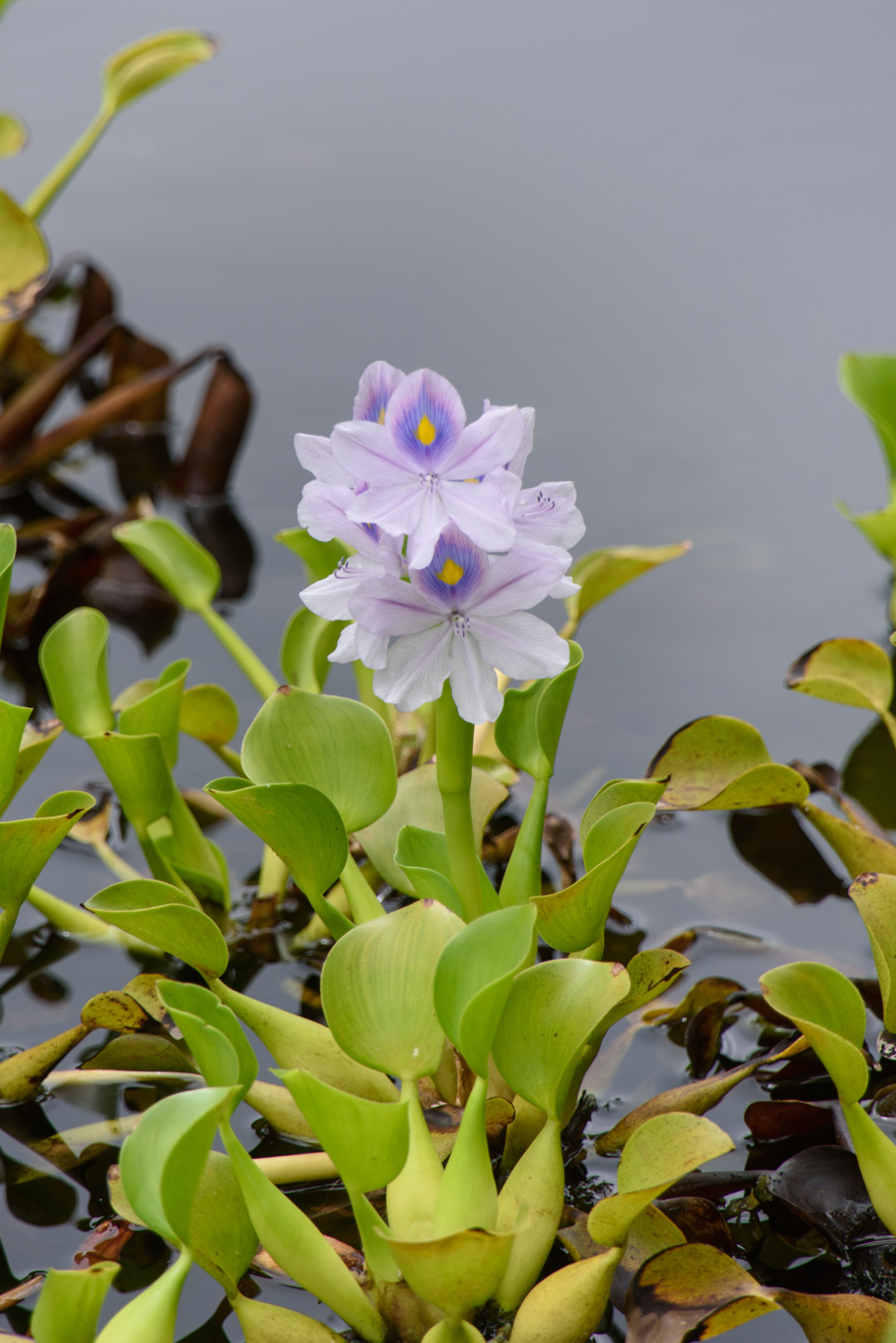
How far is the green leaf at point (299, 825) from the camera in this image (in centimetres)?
71

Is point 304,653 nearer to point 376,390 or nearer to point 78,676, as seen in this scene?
point 78,676

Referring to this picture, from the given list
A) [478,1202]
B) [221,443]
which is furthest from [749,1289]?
[221,443]

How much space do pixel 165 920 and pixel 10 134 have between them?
1.19 m

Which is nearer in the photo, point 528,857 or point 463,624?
point 463,624

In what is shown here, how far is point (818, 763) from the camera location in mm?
1258

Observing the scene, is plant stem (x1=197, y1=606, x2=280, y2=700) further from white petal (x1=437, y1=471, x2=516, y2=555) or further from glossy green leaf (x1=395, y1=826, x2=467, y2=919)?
white petal (x1=437, y1=471, x2=516, y2=555)

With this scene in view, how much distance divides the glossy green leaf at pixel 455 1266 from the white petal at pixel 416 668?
26cm

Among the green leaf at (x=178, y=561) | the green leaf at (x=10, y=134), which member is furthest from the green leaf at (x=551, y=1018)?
the green leaf at (x=10, y=134)

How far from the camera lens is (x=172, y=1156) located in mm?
561

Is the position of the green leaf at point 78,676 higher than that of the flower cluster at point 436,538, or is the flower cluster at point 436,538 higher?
the flower cluster at point 436,538

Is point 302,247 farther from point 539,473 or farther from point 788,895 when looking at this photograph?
point 788,895

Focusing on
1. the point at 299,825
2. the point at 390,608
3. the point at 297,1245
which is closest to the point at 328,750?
the point at 299,825

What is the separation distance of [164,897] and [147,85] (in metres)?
1.29

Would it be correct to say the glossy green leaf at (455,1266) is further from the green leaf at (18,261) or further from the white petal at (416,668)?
the green leaf at (18,261)
